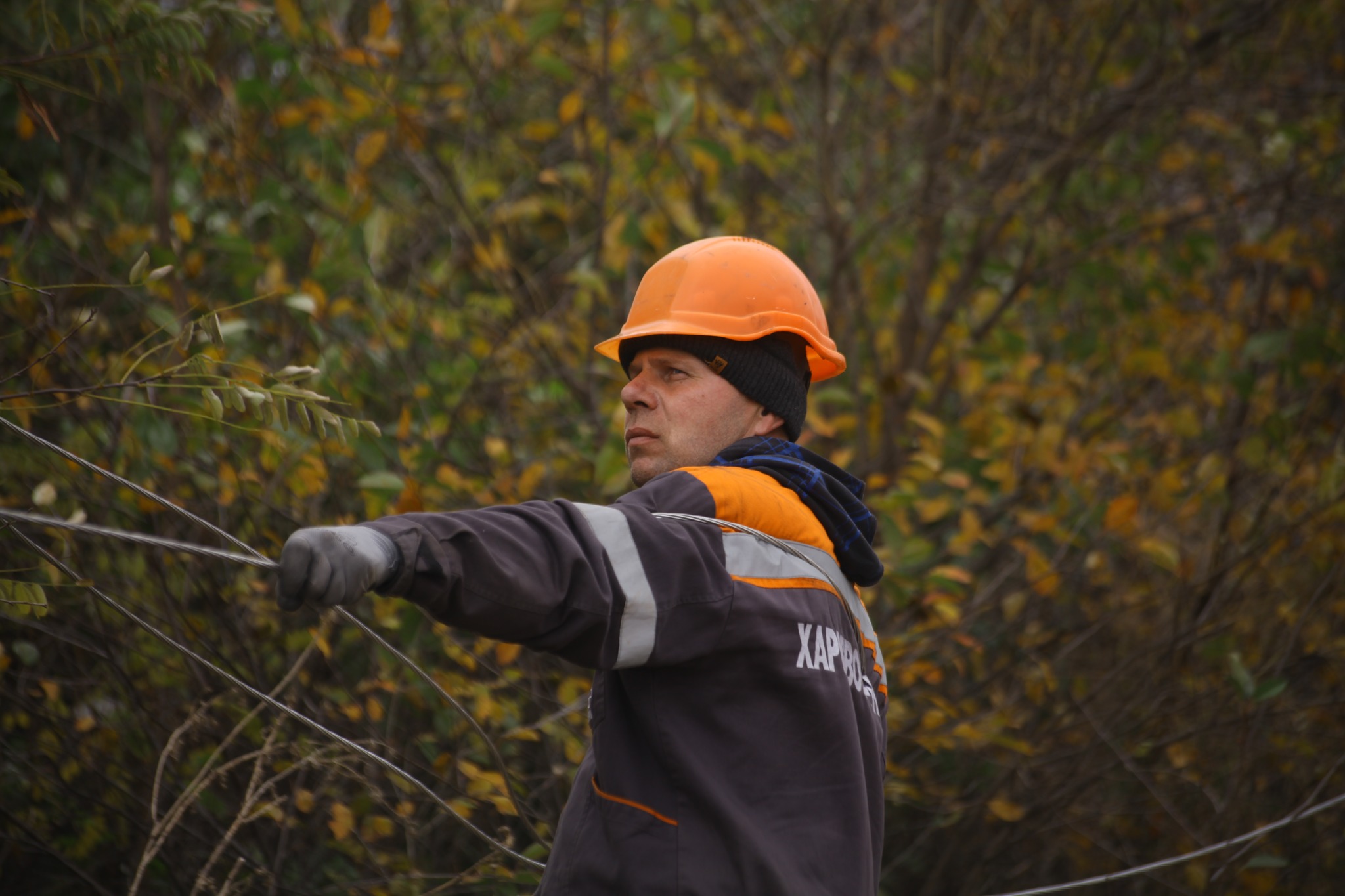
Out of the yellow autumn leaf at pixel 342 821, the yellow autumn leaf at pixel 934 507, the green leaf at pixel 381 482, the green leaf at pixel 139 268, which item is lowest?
the yellow autumn leaf at pixel 342 821

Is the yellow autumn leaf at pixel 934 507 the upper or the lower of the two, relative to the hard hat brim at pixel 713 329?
lower

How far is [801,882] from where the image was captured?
61.0 inches

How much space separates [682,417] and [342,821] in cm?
163

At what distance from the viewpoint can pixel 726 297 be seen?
2.00m

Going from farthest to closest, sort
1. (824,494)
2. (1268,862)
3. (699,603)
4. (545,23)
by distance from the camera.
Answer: (545,23) → (1268,862) → (824,494) → (699,603)

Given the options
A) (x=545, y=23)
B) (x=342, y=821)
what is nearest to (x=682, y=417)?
(x=342, y=821)

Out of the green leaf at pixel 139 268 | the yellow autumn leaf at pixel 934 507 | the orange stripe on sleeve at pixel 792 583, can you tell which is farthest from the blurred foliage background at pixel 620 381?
the orange stripe on sleeve at pixel 792 583

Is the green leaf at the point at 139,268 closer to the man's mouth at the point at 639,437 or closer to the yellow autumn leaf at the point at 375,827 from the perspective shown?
the man's mouth at the point at 639,437

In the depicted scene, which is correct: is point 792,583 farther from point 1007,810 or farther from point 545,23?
point 1007,810

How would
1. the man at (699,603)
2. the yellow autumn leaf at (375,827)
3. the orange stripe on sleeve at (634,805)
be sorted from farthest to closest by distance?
1. the yellow autumn leaf at (375,827)
2. the orange stripe on sleeve at (634,805)
3. the man at (699,603)

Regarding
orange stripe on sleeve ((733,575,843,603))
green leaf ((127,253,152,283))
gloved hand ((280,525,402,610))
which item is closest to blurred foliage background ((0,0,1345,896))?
green leaf ((127,253,152,283))

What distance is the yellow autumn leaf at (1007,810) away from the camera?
152 inches

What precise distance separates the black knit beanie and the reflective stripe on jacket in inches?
12.7

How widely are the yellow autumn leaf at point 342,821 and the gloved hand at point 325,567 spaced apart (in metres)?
1.84
